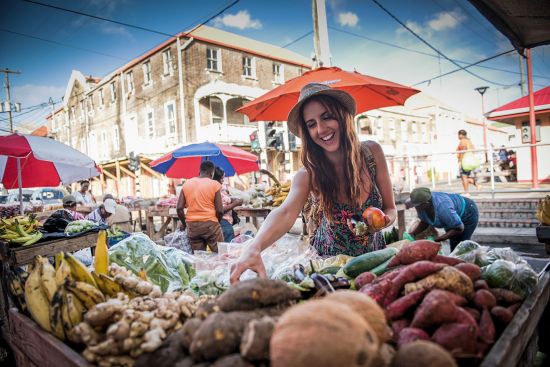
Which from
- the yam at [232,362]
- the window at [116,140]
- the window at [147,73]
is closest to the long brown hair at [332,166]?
the yam at [232,362]

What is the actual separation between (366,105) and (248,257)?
509 cm

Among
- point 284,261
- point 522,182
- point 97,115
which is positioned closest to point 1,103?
point 97,115

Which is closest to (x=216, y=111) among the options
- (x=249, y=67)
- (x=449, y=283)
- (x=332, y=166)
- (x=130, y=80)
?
(x=249, y=67)

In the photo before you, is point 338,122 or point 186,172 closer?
point 338,122

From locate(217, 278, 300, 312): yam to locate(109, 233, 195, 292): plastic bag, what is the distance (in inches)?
58.2

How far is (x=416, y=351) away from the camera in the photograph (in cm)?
83

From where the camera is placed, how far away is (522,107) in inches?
488

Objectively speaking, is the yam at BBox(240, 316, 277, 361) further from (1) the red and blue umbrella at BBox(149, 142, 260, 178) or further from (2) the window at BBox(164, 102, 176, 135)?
(2) the window at BBox(164, 102, 176, 135)

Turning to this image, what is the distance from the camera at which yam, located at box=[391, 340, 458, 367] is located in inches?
31.0

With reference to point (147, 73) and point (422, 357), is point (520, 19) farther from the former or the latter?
point (147, 73)

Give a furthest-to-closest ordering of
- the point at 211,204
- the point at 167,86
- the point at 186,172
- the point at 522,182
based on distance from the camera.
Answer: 1. the point at 167,86
2. the point at 522,182
3. the point at 186,172
4. the point at 211,204

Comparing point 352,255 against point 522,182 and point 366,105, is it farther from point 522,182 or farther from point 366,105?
point 522,182

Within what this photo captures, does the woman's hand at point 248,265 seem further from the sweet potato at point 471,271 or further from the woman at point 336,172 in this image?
the sweet potato at point 471,271

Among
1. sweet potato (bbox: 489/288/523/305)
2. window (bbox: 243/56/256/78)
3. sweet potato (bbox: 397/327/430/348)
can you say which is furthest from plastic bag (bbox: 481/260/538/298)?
window (bbox: 243/56/256/78)
